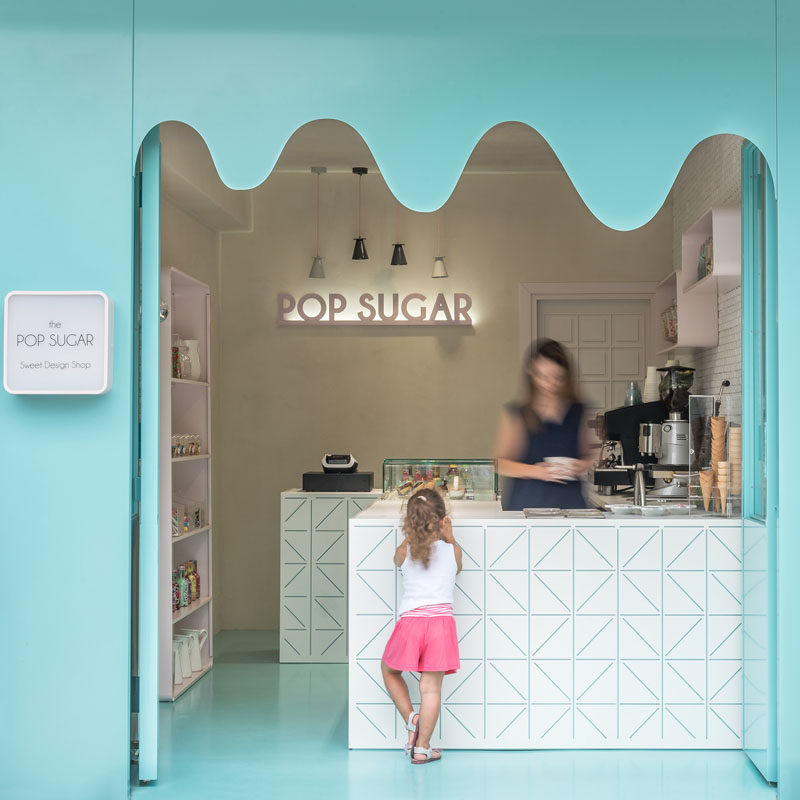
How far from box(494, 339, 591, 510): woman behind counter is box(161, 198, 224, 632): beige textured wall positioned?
105 inches

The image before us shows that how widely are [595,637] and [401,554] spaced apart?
35.3 inches

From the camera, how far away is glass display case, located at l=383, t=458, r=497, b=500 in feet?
16.4

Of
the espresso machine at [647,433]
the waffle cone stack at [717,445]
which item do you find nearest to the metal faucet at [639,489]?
the waffle cone stack at [717,445]

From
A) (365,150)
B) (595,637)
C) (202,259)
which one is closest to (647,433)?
(595,637)

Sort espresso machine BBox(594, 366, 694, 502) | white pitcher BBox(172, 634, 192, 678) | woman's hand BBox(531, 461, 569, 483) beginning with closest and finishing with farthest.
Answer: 1. woman's hand BBox(531, 461, 569, 483)
2. white pitcher BBox(172, 634, 192, 678)
3. espresso machine BBox(594, 366, 694, 502)

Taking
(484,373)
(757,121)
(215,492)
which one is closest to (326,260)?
(484,373)

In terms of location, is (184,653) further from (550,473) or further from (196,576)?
(550,473)

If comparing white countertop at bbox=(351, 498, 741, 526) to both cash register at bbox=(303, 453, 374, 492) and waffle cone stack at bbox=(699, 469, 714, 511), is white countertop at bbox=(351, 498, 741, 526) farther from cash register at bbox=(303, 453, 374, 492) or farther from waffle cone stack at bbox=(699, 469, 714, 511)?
cash register at bbox=(303, 453, 374, 492)

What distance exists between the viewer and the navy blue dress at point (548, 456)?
4.39m

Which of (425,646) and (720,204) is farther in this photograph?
(720,204)

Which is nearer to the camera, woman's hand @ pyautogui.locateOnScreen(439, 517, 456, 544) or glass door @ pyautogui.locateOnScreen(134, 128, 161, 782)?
glass door @ pyautogui.locateOnScreen(134, 128, 161, 782)

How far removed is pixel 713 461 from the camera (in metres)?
4.30

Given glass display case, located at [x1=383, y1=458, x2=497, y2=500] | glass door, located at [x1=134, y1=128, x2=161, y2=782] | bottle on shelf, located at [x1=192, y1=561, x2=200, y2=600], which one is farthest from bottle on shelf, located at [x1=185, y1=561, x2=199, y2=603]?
glass door, located at [x1=134, y1=128, x2=161, y2=782]

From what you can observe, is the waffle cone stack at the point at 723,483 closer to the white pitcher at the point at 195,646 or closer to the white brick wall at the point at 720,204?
the white brick wall at the point at 720,204
